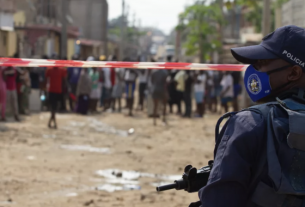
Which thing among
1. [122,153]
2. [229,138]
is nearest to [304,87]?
[229,138]

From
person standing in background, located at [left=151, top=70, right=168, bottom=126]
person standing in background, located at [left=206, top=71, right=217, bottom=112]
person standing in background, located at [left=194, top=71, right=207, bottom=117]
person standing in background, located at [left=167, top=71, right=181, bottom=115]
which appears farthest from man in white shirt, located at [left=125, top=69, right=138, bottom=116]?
person standing in background, located at [left=206, top=71, right=217, bottom=112]

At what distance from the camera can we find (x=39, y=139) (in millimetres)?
11453

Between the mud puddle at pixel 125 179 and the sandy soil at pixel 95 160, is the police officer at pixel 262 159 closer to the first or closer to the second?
the sandy soil at pixel 95 160

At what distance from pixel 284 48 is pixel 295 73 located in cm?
12

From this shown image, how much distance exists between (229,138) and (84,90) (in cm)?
1485

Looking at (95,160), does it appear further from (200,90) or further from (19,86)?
(200,90)

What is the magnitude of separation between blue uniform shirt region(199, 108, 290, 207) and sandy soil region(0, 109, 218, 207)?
4.31 m

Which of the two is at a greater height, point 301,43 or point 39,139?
point 301,43

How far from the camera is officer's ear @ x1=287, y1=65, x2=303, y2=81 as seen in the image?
7.63 feet

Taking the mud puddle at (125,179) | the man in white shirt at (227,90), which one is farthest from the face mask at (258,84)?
the man in white shirt at (227,90)

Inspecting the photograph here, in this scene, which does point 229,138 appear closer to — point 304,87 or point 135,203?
point 304,87

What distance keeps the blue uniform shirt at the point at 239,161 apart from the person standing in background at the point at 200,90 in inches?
627

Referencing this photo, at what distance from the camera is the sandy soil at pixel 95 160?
6.70 meters

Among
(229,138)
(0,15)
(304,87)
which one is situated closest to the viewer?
(229,138)
